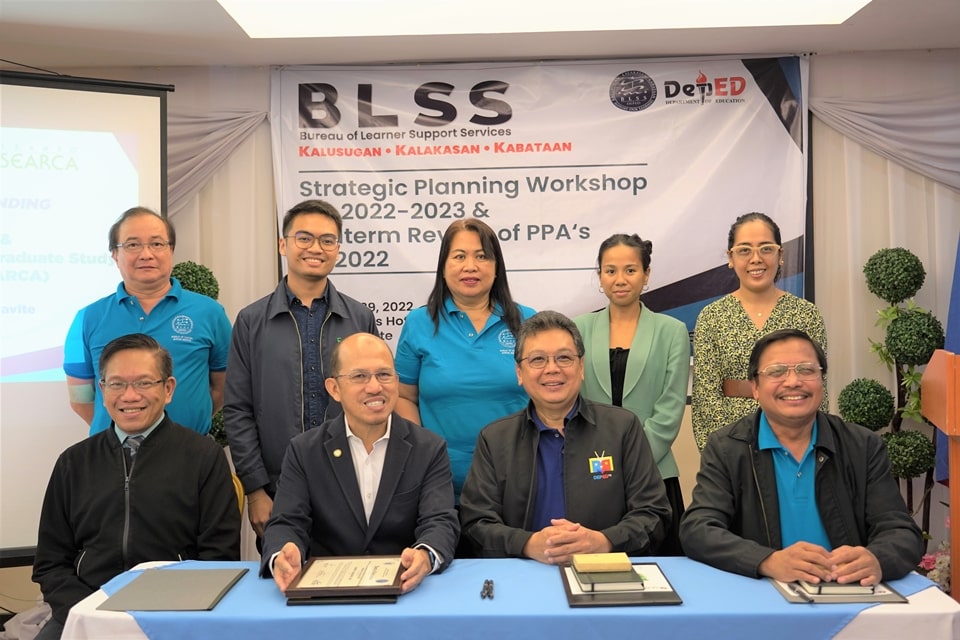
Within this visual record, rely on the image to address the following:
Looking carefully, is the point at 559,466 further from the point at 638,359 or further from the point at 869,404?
the point at 869,404

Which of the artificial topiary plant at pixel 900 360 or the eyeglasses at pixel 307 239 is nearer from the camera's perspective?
the eyeglasses at pixel 307 239

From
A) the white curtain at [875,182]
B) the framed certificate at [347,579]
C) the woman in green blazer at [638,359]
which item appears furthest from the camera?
the white curtain at [875,182]

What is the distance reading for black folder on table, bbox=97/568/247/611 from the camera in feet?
5.87

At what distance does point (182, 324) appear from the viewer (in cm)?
306

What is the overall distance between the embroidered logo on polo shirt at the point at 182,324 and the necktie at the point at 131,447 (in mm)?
612

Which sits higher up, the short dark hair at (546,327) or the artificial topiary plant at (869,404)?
the short dark hair at (546,327)

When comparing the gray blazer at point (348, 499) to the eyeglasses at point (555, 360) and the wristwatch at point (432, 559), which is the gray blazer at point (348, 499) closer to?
the wristwatch at point (432, 559)

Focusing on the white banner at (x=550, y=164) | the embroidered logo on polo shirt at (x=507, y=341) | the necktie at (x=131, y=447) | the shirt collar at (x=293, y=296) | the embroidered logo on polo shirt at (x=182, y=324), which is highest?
the white banner at (x=550, y=164)

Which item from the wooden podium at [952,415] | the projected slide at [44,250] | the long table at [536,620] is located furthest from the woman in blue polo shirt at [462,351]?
the projected slide at [44,250]

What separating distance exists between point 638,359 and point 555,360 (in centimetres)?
62

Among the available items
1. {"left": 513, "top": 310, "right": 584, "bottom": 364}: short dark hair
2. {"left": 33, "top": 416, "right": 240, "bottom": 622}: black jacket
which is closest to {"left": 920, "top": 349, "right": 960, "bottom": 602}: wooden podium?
{"left": 513, "top": 310, "right": 584, "bottom": 364}: short dark hair

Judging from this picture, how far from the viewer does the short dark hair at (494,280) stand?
9.53ft

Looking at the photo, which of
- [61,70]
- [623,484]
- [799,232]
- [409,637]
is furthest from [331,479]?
[61,70]

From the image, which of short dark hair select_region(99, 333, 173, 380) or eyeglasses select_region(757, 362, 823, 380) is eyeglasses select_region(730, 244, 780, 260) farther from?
short dark hair select_region(99, 333, 173, 380)
